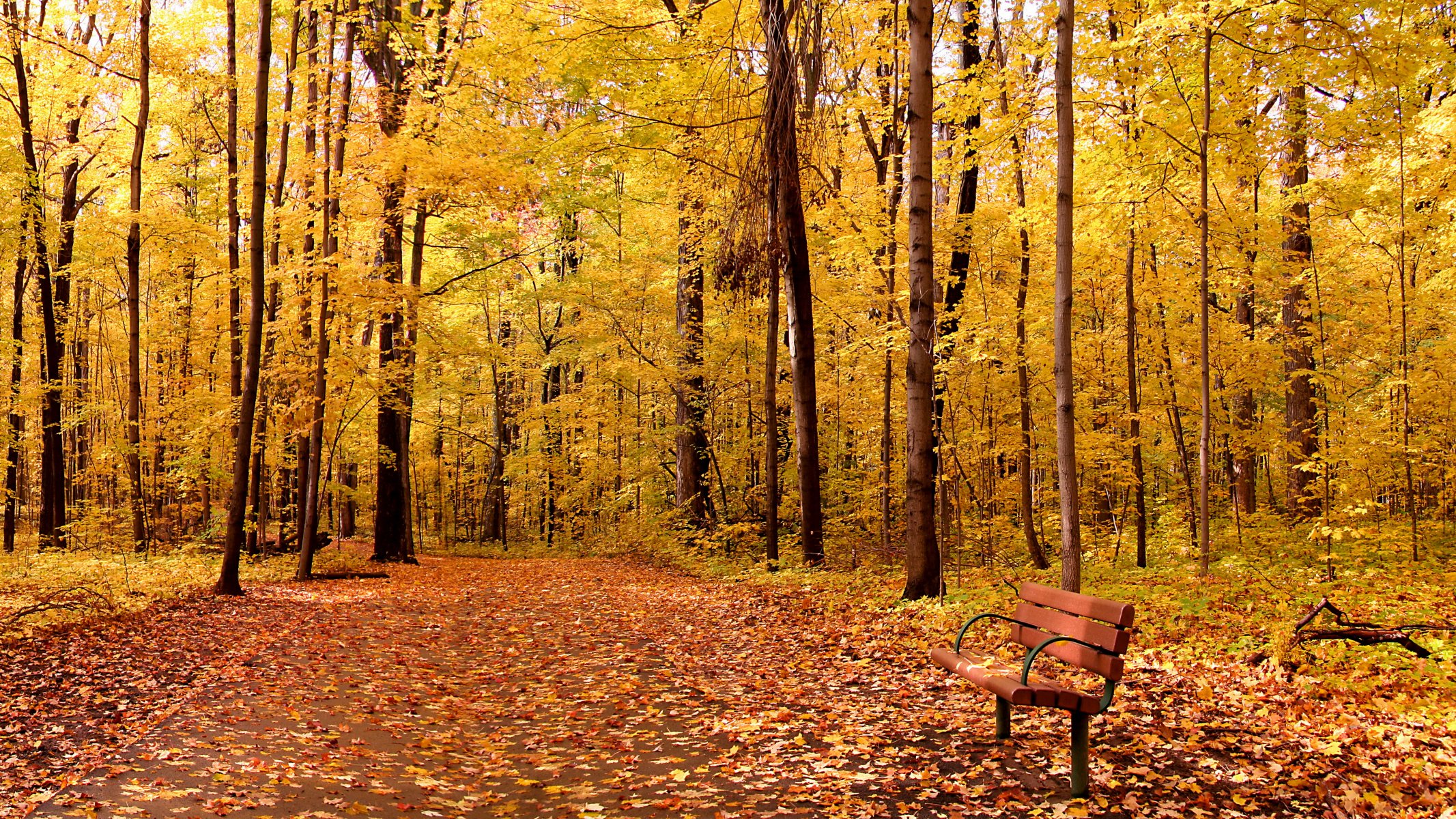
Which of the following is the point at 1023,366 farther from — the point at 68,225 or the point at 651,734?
the point at 68,225

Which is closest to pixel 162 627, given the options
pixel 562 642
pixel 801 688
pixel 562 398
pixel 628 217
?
pixel 562 642

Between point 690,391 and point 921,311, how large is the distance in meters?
10.5

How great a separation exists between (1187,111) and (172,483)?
1979cm

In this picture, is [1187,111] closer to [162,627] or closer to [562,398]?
[162,627]

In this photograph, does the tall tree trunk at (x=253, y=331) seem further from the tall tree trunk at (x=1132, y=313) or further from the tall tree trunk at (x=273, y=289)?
the tall tree trunk at (x=1132, y=313)

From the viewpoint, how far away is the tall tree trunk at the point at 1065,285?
646cm

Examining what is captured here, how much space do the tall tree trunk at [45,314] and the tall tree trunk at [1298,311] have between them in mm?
19068

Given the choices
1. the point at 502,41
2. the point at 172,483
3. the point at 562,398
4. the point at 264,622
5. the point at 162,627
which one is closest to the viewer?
the point at 162,627

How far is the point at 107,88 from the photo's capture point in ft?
49.7

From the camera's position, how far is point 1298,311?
12555 mm

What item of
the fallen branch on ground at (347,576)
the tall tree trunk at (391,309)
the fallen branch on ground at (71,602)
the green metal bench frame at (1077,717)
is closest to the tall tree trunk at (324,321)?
the fallen branch on ground at (347,576)

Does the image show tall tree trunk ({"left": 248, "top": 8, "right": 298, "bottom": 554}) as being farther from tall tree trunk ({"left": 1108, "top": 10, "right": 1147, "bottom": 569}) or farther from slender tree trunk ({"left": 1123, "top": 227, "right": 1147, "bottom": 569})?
slender tree trunk ({"left": 1123, "top": 227, "right": 1147, "bottom": 569})

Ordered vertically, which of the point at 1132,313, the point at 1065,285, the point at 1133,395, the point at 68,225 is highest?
the point at 68,225

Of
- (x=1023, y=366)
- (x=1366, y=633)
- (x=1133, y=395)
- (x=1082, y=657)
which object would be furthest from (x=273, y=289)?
(x=1366, y=633)
